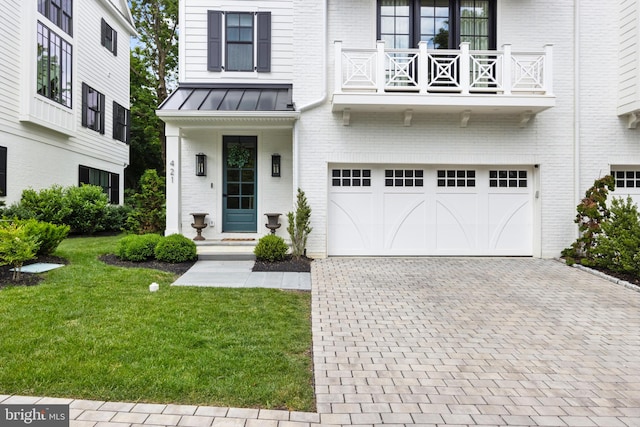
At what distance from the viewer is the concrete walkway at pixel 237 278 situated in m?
6.74

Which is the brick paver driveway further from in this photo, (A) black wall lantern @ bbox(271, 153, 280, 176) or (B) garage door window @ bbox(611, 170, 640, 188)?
(A) black wall lantern @ bbox(271, 153, 280, 176)

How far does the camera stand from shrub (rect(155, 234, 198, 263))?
27.4ft

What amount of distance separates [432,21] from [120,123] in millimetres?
14457

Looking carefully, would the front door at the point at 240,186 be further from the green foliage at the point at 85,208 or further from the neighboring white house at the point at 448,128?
the green foliage at the point at 85,208

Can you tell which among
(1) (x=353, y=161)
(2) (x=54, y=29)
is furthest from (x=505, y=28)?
(2) (x=54, y=29)

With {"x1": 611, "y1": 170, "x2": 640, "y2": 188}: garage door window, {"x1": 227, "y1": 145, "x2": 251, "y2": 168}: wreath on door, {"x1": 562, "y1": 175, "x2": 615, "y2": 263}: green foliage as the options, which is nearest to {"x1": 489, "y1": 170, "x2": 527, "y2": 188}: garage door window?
{"x1": 562, "y1": 175, "x2": 615, "y2": 263}: green foliage

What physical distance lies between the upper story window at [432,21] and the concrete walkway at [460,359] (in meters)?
5.93

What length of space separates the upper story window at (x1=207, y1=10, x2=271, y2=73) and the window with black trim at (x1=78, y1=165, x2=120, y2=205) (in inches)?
301

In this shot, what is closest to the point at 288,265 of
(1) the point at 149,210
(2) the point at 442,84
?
(1) the point at 149,210

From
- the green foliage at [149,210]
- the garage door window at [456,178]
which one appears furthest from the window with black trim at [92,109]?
the garage door window at [456,178]

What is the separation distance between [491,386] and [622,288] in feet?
16.9

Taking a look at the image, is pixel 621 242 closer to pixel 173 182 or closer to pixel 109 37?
pixel 173 182

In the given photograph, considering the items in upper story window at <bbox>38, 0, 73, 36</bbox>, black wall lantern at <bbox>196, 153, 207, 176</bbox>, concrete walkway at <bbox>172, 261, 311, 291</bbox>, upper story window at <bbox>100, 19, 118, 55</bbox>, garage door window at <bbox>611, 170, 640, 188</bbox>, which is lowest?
concrete walkway at <bbox>172, 261, 311, 291</bbox>

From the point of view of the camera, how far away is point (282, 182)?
10.8 meters
